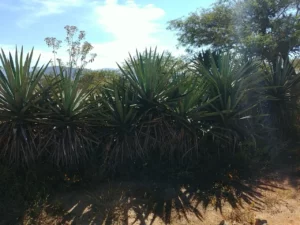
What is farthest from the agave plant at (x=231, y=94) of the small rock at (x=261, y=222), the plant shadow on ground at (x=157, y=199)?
the small rock at (x=261, y=222)

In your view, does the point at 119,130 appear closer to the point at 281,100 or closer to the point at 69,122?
the point at 69,122

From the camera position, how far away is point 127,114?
630 cm

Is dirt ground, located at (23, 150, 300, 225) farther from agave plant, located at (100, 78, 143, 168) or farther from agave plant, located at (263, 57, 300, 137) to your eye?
agave plant, located at (263, 57, 300, 137)

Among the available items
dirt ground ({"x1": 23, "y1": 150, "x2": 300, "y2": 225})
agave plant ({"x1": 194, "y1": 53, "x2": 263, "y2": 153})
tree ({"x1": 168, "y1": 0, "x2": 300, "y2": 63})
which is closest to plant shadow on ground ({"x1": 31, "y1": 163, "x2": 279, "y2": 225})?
dirt ground ({"x1": 23, "y1": 150, "x2": 300, "y2": 225})

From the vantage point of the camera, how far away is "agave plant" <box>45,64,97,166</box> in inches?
233

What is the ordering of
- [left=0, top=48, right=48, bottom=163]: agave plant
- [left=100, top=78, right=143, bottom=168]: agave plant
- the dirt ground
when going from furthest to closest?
1. [left=100, top=78, right=143, bottom=168]: agave plant
2. [left=0, top=48, right=48, bottom=163]: agave plant
3. the dirt ground

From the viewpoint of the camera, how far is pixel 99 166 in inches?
247

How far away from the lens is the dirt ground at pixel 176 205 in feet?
17.1

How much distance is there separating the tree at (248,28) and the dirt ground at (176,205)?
256 inches

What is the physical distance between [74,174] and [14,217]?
1488 millimetres

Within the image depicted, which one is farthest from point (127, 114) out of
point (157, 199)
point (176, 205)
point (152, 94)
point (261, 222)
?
point (261, 222)

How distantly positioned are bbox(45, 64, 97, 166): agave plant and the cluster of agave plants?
16mm

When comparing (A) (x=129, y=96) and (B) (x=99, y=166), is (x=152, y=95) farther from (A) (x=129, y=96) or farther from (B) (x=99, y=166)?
(B) (x=99, y=166)

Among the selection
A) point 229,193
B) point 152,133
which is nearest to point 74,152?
point 152,133
